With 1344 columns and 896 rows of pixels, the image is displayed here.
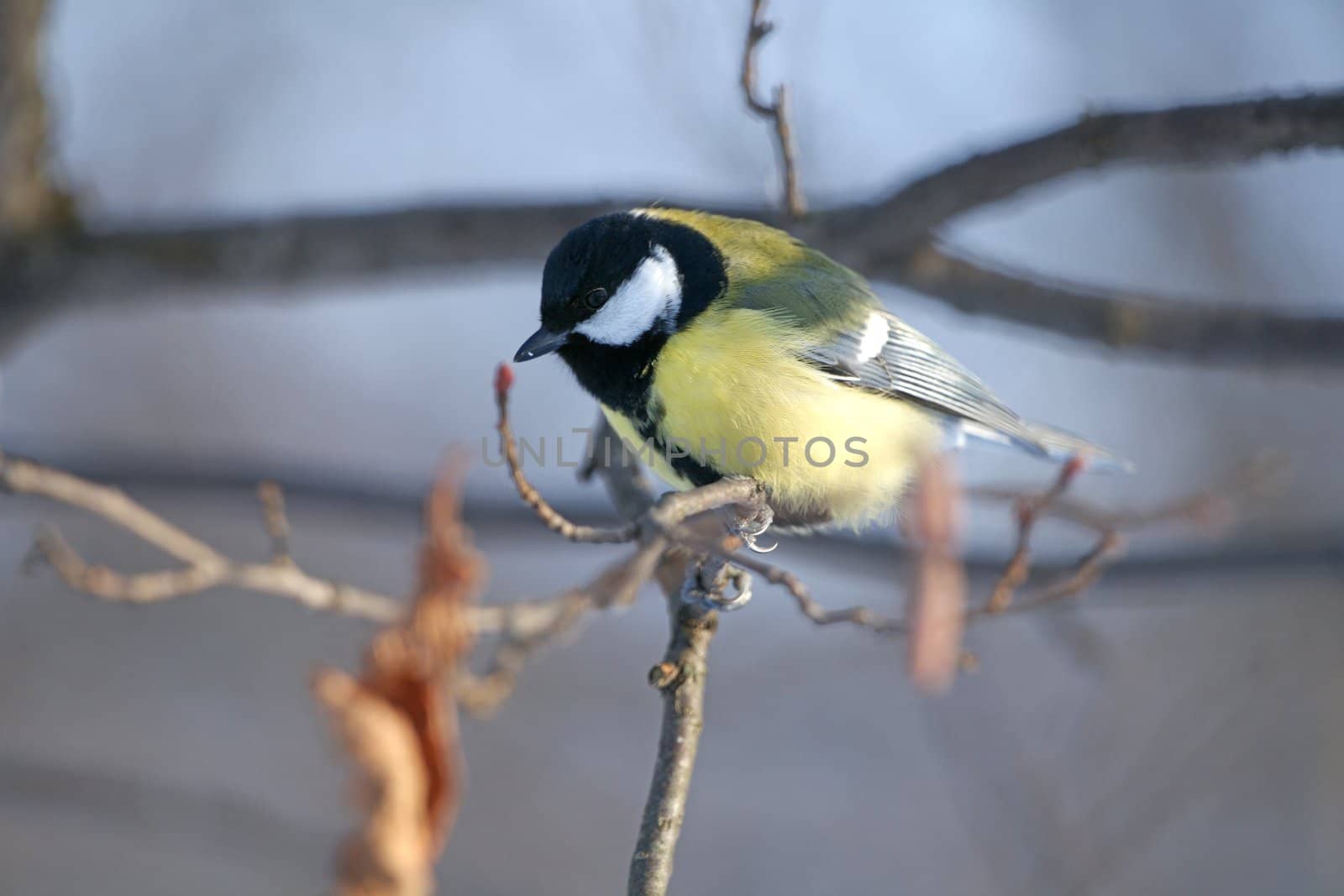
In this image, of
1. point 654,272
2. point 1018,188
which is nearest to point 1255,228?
point 1018,188

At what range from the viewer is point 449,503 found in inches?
41.4

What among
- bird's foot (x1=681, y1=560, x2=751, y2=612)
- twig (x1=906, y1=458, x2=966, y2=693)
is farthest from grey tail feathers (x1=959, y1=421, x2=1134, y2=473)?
twig (x1=906, y1=458, x2=966, y2=693)

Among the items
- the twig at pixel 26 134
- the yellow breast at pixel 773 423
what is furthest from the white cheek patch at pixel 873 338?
the twig at pixel 26 134

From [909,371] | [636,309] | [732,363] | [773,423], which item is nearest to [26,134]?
[636,309]

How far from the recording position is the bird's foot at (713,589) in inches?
64.4

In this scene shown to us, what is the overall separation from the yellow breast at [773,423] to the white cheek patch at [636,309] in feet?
0.25

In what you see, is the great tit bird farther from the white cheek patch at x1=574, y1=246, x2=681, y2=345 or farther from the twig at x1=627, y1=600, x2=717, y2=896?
the twig at x1=627, y1=600, x2=717, y2=896

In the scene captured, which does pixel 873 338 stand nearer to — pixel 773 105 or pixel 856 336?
pixel 856 336

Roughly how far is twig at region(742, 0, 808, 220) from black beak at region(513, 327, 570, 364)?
59cm

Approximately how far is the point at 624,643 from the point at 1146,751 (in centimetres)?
247

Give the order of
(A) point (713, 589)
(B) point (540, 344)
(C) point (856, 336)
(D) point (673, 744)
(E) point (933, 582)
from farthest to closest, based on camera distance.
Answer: (C) point (856, 336) < (B) point (540, 344) < (A) point (713, 589) < (D) point (673, 744) < (E) point (933, 582)

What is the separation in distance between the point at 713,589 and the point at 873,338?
102 cm

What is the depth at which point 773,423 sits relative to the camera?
6.79 feet

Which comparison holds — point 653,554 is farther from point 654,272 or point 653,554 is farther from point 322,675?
point 654,272
